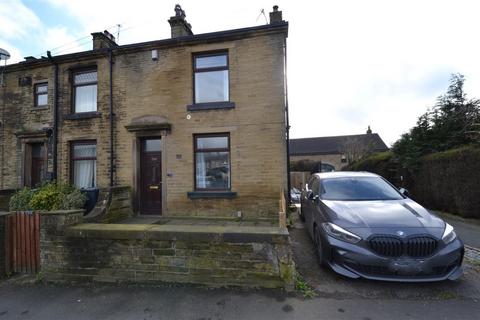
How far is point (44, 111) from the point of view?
405 inches

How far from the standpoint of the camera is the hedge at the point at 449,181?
8273 mm

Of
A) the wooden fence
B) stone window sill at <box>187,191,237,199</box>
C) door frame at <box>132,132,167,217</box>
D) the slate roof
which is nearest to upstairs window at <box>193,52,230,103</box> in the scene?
door frame at <box>132,132,167,217</box>

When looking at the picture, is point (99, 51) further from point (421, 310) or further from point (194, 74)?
point (421, 310)

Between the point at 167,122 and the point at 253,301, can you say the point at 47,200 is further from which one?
the point at 253,301

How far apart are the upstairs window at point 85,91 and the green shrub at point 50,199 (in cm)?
363

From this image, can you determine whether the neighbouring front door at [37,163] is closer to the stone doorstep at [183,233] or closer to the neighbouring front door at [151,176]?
the neighbouring front door at [151,176]

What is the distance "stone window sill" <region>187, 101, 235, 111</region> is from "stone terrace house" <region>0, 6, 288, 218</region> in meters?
0.03

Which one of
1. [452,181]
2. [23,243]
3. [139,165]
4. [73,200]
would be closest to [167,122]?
[139,165]

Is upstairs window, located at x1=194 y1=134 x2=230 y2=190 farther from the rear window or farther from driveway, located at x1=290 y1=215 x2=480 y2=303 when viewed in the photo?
driveway, located at x1=290 y1=215 x2=480 y2=303

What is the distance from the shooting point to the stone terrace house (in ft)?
27.7

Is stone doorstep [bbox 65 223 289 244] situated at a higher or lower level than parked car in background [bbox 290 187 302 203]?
higher

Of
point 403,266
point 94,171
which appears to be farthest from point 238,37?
point 403,266

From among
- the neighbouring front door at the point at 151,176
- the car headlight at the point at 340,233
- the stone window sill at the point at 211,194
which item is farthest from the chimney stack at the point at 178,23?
the car headlight at the point at 340,233

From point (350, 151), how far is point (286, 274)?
31005 millimetres
